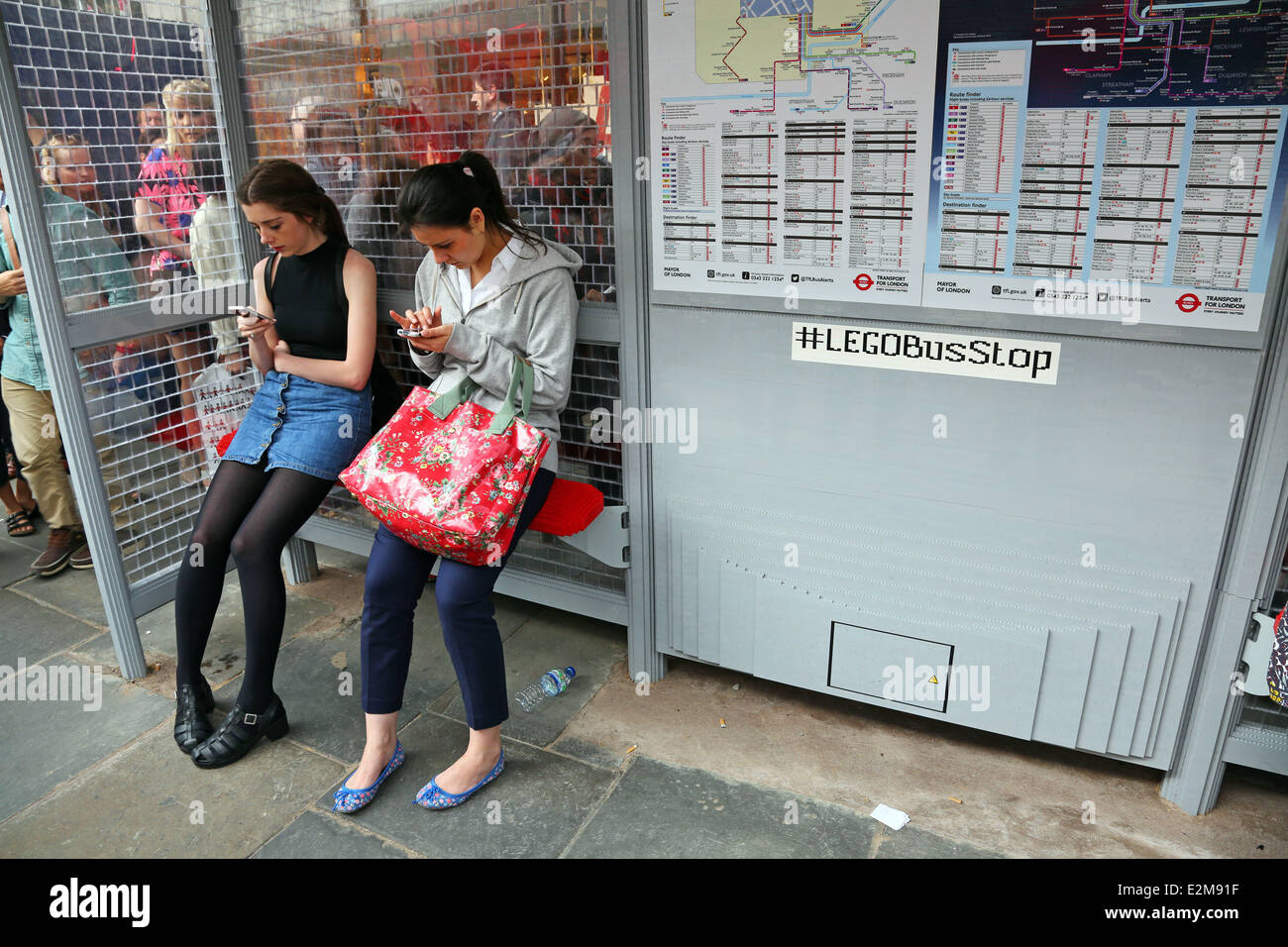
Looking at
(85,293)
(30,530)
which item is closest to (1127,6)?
(85,293)

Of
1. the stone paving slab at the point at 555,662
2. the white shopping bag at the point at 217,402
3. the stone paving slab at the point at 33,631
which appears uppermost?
the white shopping bag at the point at 217,402

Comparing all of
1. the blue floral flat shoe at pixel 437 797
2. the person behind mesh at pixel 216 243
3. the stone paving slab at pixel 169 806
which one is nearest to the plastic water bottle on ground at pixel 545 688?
the blue floral flat shoe at pixel 437 797

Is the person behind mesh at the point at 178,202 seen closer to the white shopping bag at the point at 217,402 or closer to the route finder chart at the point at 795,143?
the white shopping bag at the point at 217,402

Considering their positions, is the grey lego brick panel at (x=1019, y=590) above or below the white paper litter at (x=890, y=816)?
above

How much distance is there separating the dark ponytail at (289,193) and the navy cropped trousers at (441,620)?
1.10 meters

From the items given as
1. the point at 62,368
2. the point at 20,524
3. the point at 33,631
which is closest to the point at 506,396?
the point at 62,368

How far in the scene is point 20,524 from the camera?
4.52m

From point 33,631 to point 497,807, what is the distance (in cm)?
235

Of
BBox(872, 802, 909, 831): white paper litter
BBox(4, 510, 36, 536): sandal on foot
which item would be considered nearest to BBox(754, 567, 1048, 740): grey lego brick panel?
BBox(872, 802, 909, 831): white paper litter

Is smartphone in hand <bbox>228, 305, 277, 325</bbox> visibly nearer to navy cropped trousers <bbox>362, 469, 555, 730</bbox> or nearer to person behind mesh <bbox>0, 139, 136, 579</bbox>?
person behind mesh <bbox>0, 139, 136, 579</bbox>

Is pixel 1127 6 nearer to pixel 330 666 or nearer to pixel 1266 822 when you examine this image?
pixel 1266 822

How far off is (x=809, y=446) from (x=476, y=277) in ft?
3.61

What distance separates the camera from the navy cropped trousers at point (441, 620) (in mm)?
2486
